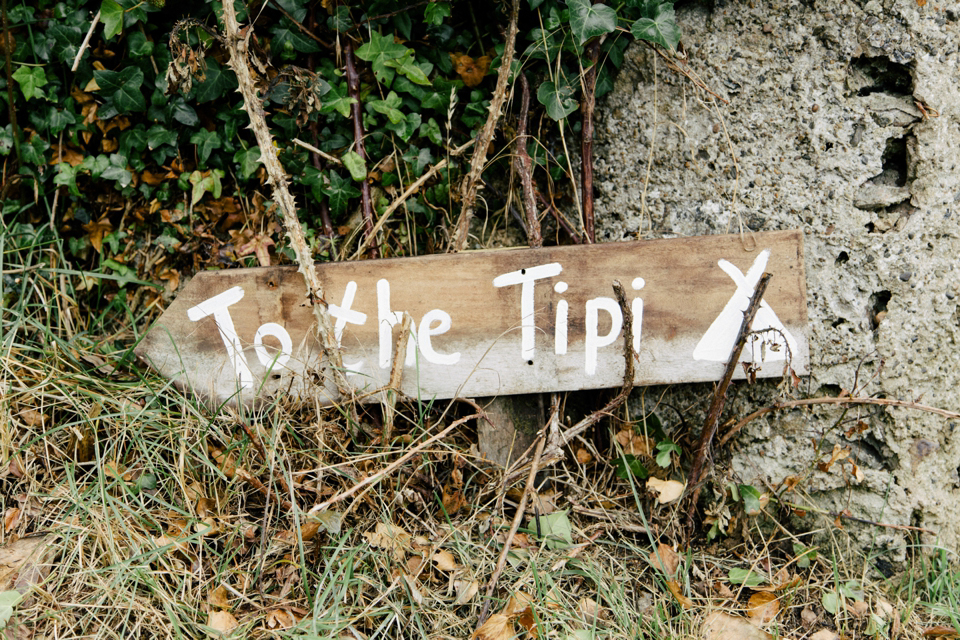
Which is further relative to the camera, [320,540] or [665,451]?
[665,451]

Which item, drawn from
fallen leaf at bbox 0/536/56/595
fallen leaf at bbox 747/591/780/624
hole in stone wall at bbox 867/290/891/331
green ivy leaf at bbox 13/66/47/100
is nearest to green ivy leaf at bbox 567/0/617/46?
hole in stone wall at bbox 867/290/891/331

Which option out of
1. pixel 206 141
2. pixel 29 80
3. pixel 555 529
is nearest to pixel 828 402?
pixel 555 529

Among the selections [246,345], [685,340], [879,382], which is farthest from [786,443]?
[246,345]

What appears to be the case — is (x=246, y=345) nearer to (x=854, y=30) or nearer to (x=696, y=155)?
(x=696, y=155)

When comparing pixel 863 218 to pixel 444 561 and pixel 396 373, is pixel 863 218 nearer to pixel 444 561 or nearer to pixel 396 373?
pixel 396 373

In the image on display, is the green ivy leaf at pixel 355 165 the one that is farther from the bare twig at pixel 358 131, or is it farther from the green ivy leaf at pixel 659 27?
the green ivy leaf at pixel 659 27

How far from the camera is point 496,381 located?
1.61m

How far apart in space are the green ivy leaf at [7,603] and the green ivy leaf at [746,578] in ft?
5.25

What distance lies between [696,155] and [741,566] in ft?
3.55

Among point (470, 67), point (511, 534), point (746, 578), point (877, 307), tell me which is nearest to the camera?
point (511, 534)

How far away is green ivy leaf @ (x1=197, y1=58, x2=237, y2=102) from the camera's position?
1839 millimetres

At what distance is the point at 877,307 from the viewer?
1.67 m

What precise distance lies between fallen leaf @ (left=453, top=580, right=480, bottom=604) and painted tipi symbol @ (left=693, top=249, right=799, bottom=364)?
76 cm

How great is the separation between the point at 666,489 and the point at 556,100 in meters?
1.07
